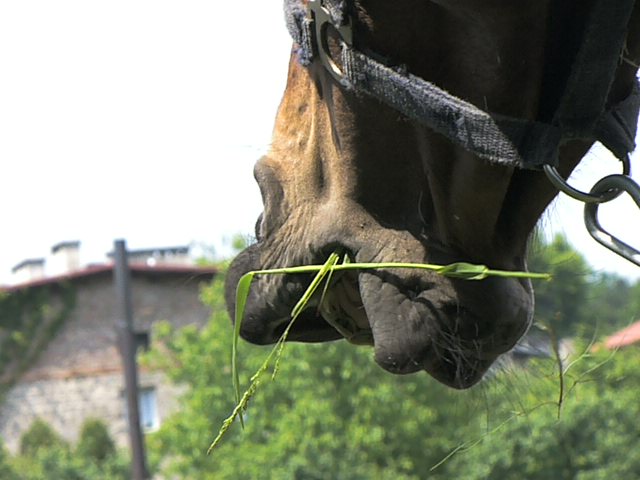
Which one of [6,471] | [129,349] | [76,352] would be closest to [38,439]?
[76,352]

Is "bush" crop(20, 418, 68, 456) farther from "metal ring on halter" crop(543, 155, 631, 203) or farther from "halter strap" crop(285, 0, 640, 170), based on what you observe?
"metal ring on halter" crop(543, 155, 631, 203)

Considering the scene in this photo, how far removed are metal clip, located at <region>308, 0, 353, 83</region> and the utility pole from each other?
1392 cm

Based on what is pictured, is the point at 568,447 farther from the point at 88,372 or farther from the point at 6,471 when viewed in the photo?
the point at 88,372

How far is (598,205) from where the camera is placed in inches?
82.6

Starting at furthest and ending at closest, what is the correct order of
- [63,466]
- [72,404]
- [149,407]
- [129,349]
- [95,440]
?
[149,407] → [72,404] → [95,440] → [63,466] → [129,349]

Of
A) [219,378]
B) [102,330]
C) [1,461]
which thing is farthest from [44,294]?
[219,378]

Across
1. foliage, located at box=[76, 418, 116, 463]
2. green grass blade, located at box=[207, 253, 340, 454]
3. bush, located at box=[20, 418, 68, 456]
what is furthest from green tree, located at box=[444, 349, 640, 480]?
bush, located at box=[20, 418, 68, 456]

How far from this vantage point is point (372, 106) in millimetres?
2229

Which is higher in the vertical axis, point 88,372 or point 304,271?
point 304,271

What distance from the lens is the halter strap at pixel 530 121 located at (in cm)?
199

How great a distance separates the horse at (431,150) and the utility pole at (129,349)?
1381 cm

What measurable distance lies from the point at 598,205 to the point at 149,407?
36.6 meters

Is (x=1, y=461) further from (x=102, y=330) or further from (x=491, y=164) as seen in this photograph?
(x=491, y=164)

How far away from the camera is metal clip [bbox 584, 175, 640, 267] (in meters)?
2.03
